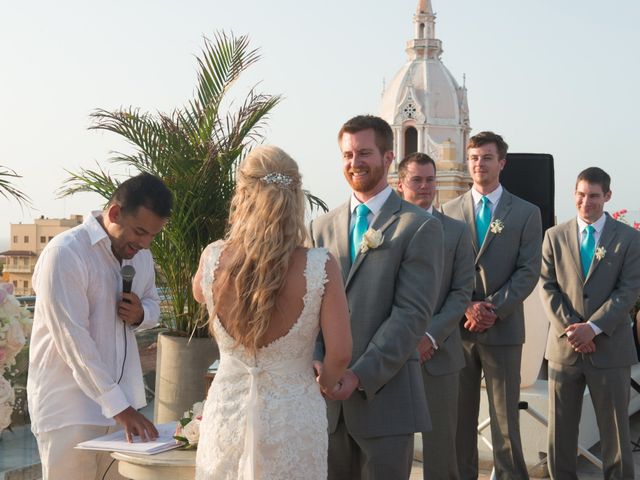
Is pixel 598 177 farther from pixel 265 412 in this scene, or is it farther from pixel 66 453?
pixel 66 453

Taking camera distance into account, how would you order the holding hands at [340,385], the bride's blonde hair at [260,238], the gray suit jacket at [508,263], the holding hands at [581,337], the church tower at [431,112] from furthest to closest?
the church tower at [431,112] < the holding hands at [581,337] < the gray suit jacket at [508,263] < the holding hands at [340,385] < the bride's blonde hair at [260,238]

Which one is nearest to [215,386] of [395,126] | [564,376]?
[564,376]

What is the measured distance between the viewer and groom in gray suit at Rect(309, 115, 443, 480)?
3770 mm

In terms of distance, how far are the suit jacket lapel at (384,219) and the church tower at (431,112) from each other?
6481cm

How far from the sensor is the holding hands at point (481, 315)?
5758 millimetres

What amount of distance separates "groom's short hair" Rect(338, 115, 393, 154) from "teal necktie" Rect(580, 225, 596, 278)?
104 inches

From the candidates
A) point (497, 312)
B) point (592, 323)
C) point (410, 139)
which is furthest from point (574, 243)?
point (410, 139)

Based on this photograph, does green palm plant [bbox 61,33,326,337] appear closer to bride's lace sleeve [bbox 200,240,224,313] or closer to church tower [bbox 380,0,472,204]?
bride's lace sleeve [bbox 200,240,224,313]

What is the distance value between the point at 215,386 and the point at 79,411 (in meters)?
0.71

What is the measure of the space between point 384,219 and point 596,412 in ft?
9.69

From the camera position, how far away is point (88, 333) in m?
3.62

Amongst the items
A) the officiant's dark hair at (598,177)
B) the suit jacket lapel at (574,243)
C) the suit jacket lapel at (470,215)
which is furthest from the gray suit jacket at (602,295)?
the suit jacket lapel at (470,215)

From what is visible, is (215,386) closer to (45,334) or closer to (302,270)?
(302,270)

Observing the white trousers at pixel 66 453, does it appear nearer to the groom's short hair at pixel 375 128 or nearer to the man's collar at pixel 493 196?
the groom's short hair at pixel 375 128
